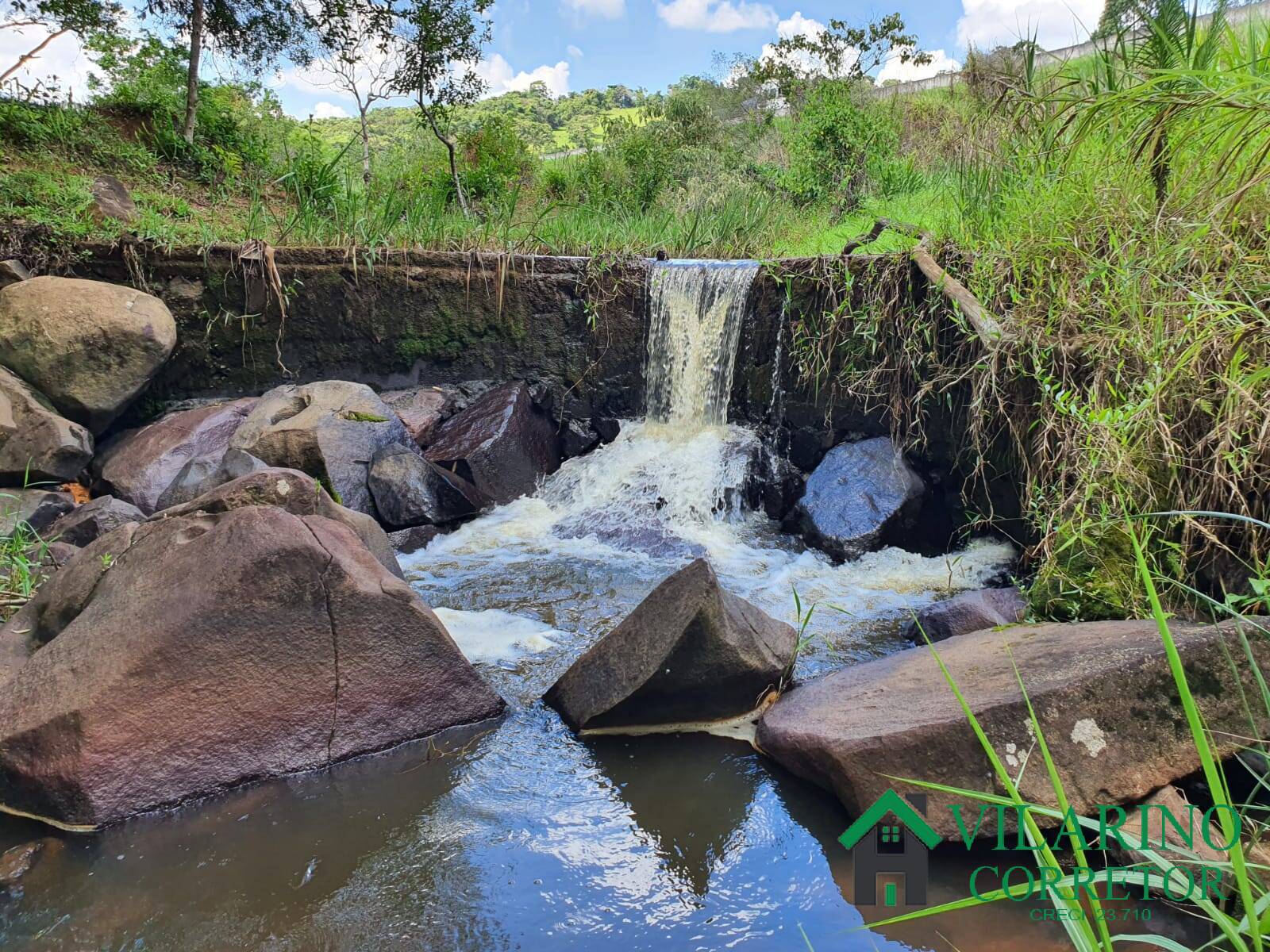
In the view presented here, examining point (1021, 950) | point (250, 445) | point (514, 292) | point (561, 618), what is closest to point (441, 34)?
point (514, 292)

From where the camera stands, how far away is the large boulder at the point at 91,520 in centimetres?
514

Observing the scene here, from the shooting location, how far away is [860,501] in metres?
5.67

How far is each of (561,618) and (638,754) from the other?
1.47 meters

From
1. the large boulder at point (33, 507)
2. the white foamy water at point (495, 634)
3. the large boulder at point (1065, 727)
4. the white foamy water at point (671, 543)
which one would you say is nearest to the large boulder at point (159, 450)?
the large boulder at point (33, 507)

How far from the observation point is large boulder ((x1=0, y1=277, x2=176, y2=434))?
6.26 m

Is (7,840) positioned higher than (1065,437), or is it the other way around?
(1065,437)

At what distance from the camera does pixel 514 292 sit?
7629mm

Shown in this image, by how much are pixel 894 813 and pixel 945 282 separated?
3660 mm

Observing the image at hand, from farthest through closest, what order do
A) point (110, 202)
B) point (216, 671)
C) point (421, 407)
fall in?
point (110, 202), point (421, 407), point (216, 671)

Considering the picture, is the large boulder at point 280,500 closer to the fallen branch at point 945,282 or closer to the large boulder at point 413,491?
the large boulder at point 413,491

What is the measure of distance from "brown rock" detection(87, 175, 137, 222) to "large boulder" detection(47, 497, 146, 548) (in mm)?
3572

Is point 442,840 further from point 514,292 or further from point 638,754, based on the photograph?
→ point 514,292

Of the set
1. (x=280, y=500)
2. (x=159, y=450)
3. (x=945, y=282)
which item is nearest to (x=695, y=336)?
(x=945, y=282)

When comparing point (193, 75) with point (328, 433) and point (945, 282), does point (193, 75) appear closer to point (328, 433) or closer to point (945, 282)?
point (328, 433)
